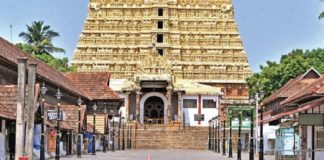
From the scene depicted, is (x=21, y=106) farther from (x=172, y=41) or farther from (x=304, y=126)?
(x=172, y=41)

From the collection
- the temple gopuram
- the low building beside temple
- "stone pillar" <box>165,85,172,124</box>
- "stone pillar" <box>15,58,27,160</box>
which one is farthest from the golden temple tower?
Answer: "stone pillar" <box>15,58,27,160</box>

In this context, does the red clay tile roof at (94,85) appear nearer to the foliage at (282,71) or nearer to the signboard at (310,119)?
the foliage at (282,71)

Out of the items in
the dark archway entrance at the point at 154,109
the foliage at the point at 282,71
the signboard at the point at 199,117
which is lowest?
the signboard at the point at 199,117

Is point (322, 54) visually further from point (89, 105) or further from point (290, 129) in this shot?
point (290, 129)

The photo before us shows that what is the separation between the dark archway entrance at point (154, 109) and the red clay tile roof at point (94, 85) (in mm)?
27846

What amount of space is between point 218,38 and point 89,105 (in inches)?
1759

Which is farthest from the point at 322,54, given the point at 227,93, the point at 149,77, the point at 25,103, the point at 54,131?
the point at 25,103

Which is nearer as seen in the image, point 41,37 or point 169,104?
point 169,104

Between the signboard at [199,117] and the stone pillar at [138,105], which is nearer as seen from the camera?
the stone pillar at [138,105]

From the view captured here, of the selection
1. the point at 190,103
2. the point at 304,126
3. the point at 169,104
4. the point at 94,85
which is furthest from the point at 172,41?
the point at 304,126

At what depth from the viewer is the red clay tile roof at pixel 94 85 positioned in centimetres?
8159

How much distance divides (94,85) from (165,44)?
38.6m

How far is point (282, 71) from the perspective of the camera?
353 feet

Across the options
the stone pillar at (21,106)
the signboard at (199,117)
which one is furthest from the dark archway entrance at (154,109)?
the stone pillar at (21,106)
